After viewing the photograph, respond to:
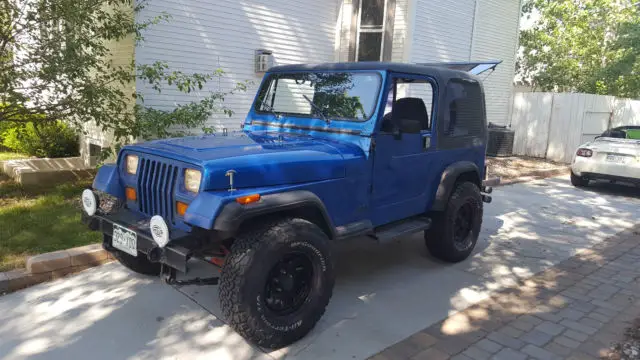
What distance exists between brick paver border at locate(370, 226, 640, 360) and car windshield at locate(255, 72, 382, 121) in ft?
6.10

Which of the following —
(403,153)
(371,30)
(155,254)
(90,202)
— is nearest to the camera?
(155,254)

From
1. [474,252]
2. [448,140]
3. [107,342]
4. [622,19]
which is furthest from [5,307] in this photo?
[622,19]

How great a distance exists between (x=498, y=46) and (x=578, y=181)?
18.6 feet

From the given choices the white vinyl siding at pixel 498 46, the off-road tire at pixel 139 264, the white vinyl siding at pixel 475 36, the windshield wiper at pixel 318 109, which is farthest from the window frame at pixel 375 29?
the off-road tire at pixel 139 264

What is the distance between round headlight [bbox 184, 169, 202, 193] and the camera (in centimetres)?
309

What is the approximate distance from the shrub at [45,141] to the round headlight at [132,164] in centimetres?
549

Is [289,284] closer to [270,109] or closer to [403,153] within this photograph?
[403,153]

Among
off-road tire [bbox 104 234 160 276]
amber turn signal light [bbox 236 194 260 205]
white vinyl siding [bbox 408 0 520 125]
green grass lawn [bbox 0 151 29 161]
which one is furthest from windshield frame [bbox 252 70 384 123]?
white vinyl siding [bbox 408 0 520 125]

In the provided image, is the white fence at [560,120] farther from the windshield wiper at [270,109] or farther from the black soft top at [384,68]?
the windshield wiper at [270,109]

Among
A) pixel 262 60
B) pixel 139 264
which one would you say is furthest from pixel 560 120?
pixel 139 264

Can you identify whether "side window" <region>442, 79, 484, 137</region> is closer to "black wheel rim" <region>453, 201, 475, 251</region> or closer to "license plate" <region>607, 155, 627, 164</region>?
"black wheel rim" <region>453, 201, 475, 251</region>

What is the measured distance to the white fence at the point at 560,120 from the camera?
42.8ft

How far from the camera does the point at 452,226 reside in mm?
4836

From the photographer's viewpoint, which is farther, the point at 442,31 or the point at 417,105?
the point at 442,31
